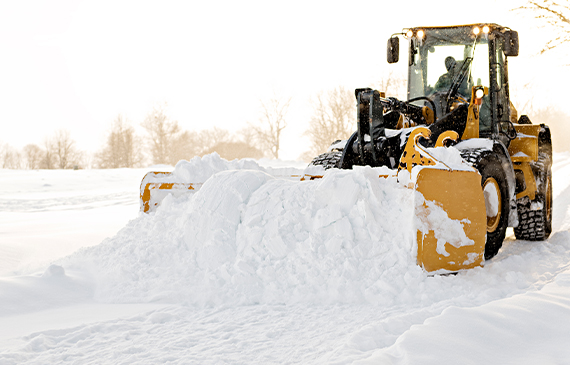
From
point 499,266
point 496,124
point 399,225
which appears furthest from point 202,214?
point 496,124

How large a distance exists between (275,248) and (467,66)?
11.7 feet

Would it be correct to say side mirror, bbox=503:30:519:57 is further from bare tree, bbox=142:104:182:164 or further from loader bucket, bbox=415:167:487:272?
bare tree, bbox=142:104:182:164

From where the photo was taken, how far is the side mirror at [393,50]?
5.93 metres

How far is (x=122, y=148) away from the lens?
4131cm

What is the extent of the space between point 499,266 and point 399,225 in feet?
4.13

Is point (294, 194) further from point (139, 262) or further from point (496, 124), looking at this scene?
point (496, 124)

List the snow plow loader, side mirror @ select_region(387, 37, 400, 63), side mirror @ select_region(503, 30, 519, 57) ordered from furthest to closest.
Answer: side mirror @ select_region(387, 37, 400, 63) < side mirror @ select_region(503, 30, 519, 57) < the snow plow loader

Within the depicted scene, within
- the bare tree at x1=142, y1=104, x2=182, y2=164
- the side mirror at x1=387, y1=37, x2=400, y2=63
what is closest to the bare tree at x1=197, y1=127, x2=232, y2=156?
the bare tree at x1=142, y1=104, x2=182, y2=164

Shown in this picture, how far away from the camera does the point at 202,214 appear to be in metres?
4.13

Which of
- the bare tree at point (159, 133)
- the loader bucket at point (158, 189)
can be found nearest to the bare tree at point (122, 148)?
the bare tree at point (159, 133)

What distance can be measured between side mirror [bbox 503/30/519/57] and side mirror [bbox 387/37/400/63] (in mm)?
1296

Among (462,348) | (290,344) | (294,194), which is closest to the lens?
(462,348)

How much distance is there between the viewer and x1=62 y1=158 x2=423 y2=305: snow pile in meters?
3.38

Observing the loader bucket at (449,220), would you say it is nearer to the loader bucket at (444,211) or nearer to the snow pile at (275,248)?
the loader bucket at (444,211)
